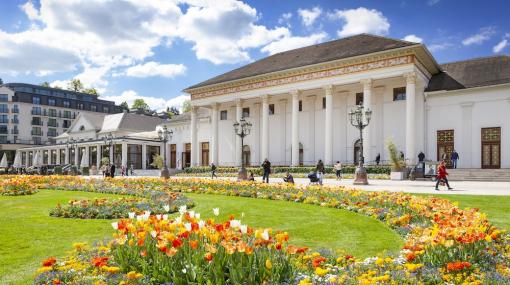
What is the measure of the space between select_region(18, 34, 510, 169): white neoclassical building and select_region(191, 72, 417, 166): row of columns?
0.09 meters

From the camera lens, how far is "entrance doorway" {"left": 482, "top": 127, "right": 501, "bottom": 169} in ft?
110

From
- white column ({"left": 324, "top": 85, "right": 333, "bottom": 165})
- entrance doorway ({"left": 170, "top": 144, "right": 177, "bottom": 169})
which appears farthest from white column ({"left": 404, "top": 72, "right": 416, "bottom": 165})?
entrance doorway ({"left": 170, "top": 144, "right": 177, "bottom": 169})

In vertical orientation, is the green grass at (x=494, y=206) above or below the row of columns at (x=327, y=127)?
below

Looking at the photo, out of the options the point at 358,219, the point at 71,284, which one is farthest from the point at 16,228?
the point at 358,219

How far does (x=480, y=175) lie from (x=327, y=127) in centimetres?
1385

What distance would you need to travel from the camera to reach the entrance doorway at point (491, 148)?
33406 millimetres

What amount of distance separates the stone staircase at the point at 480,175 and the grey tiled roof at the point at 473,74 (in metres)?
7.91

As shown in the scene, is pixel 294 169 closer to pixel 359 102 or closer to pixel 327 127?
pixel 327 127

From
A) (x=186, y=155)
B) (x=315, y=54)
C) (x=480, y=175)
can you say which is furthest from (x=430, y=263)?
A: (x=186, y=155)

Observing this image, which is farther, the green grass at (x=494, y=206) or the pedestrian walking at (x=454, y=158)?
the pedestrian walking at (x=454, y=158)

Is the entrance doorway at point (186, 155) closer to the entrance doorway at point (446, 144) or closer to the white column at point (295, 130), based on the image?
the white column at point (295, 130)

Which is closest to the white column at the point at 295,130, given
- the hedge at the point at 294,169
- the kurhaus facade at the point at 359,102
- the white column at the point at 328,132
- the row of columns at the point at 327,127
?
the row of columns at the point at 327,127

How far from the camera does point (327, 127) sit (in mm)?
38625

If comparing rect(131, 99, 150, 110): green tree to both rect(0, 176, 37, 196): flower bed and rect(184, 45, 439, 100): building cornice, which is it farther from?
rect(0, 176, 37, 196): flower bed
